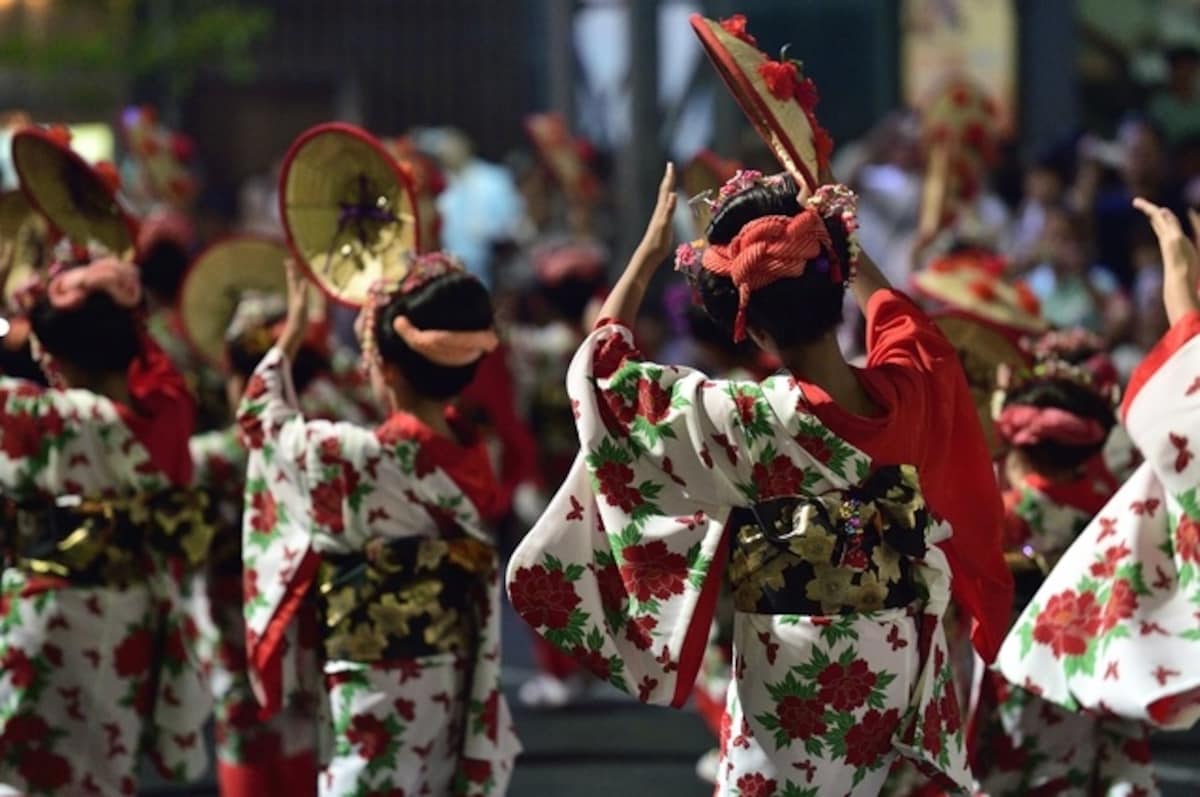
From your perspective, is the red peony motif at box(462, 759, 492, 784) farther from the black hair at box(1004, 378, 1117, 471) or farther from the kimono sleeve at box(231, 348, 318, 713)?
the black hair at box(1004, 378, 1117, 471)

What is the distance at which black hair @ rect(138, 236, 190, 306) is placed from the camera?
7.46m

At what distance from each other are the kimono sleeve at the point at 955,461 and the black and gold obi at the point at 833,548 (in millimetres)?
119

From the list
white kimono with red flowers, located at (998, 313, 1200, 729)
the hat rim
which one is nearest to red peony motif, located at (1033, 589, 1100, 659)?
white kimono with red flowers, located at (998, 313, 1200, 729)

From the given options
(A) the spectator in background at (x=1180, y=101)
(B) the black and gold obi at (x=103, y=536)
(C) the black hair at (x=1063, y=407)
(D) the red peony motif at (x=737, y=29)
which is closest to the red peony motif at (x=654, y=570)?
(D) the red peony motif at (x=737, y=29)

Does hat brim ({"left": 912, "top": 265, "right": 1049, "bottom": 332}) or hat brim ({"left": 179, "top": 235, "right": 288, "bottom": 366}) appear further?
hat brim ({"left": 179, "top": 235, "right": 288, "bottom": 366})

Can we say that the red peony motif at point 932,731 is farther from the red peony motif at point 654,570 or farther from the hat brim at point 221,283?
the hat brim at point 221,283

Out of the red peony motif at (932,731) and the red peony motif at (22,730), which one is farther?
the red peony motif at (22,730)

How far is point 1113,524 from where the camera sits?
4.50 meters

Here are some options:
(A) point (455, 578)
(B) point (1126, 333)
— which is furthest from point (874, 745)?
(B) point (1126, 333)

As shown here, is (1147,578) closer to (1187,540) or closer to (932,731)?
(1187,540)

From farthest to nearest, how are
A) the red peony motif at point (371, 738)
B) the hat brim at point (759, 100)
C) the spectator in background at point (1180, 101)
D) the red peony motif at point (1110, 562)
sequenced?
the spectator in background at point (1180, 101) → the red peony motif at point (371, 738) → the red peony motif at point (1110, 562) → the hat brim at point (759, 100)

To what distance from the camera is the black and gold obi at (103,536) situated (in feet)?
17.5

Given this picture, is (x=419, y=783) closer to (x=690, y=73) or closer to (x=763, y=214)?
(x=763, y=214)

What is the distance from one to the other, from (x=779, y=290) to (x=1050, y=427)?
1372mm
